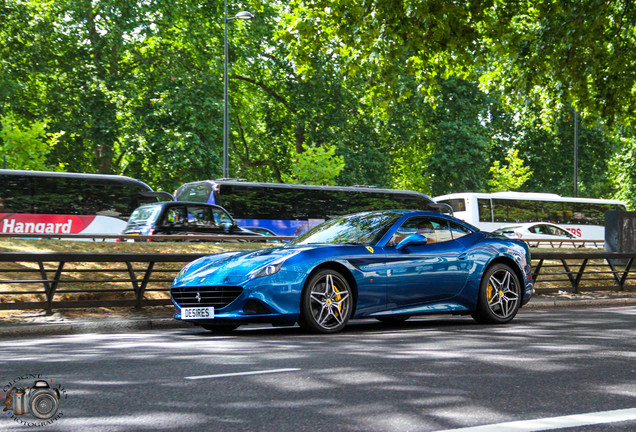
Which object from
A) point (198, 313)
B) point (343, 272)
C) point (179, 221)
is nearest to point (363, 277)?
point (343, 272)

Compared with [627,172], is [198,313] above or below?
below

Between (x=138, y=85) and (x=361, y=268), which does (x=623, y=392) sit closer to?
(x=361, y=268)

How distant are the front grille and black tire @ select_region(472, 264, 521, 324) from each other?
348 cm

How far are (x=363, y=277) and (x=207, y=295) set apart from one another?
176cm

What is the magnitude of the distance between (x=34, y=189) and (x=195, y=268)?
2062 centimetres

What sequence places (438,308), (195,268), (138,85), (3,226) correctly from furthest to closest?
(138,85) < (3,226) < (438,308) < (195,268)

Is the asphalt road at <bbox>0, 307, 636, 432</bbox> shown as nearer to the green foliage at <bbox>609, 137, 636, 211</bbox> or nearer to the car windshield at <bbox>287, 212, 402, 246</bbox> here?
the car windshield at <bbox>287, 212, 402, 246</bbox>

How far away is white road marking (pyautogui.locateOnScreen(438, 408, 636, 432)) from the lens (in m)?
4.14

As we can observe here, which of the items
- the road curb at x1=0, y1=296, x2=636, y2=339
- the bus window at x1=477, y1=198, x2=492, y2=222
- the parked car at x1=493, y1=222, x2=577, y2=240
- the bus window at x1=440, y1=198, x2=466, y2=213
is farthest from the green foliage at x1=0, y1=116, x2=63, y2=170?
the road curb at x1=0, y1=296, x2=636, y2=339

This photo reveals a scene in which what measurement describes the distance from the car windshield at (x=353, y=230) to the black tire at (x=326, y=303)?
71 centimetres

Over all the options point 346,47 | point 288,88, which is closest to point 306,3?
point 346,47

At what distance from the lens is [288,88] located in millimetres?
42969

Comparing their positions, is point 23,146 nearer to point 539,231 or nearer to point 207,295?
point 539,231

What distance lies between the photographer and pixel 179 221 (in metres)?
22.8
